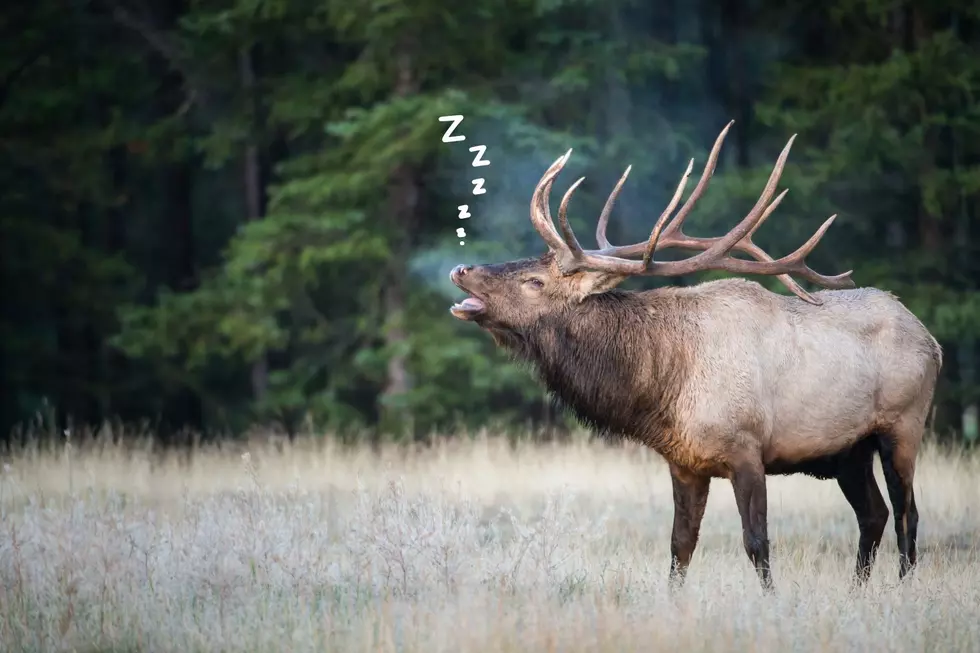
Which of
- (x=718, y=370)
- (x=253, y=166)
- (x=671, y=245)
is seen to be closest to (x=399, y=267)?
(x=253, y=166)

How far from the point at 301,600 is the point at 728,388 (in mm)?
2552

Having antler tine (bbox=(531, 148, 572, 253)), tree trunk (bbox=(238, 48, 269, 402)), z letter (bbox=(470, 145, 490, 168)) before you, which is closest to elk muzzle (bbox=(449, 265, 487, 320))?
antler tine (bbox=(531, 148, 572, 253))

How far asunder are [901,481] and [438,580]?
2830mm

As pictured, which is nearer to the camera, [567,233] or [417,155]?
[567,233]

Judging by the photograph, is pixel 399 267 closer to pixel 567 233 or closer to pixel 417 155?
pixel 417 155

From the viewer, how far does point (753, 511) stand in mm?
7066

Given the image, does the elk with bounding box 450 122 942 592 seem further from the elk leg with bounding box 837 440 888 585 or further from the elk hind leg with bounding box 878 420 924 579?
the elk leg with bounding box 837 440 888 585

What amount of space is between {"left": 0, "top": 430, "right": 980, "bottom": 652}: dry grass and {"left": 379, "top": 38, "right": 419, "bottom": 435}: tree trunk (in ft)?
15.1

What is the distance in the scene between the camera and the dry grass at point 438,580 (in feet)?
18.9

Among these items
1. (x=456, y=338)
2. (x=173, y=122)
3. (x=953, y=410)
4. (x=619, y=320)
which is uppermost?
(x=173, y=122)

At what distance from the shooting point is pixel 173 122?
57.5 feet

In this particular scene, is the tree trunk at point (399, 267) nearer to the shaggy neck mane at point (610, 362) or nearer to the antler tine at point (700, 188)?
the shaggy neck mane at point (610, 362)

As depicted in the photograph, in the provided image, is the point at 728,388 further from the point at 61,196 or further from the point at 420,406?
the point at 61,196

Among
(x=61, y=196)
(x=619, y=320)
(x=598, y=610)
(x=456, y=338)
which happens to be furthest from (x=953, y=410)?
(x=61, y=196)
